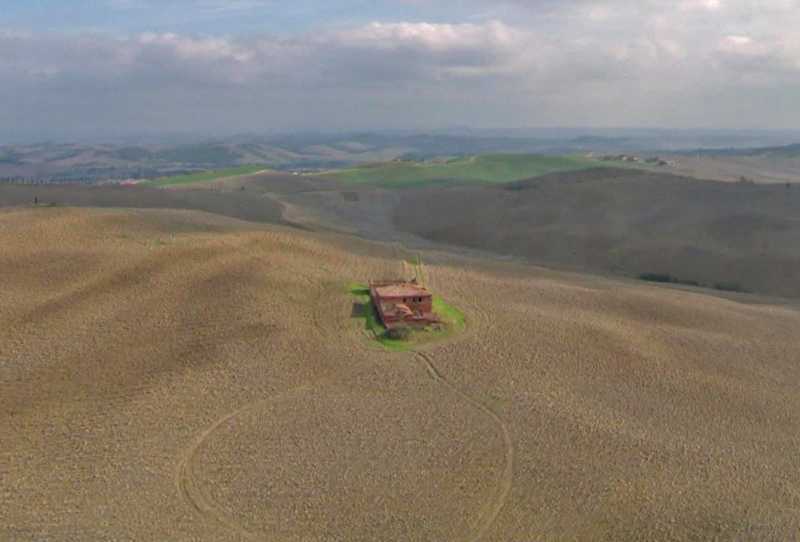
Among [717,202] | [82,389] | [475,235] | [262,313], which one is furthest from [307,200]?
[82,389]

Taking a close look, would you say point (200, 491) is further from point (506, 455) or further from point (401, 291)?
→ point (401, 291)

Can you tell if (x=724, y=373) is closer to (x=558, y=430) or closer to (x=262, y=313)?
(x=558, y=430)

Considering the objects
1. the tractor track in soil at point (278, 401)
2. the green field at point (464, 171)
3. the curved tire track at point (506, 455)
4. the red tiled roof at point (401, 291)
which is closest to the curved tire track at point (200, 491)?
the tractor track in soil at point (278, 401)

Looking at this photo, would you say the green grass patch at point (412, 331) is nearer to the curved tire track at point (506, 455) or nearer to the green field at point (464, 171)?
the curved tire track at point (506, 455)

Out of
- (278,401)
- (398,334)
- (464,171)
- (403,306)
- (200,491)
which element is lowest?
(200,491)

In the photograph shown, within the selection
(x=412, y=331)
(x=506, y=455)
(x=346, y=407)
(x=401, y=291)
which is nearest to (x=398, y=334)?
(x=412, y=331)

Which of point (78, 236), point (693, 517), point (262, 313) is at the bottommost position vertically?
point (693, 517)

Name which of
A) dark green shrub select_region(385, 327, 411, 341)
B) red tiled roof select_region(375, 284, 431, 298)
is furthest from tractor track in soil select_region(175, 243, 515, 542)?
red tiled roof select_region(375, 284, 431, 298)
